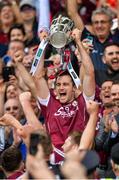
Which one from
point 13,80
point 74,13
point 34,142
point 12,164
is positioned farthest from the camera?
point 74,13

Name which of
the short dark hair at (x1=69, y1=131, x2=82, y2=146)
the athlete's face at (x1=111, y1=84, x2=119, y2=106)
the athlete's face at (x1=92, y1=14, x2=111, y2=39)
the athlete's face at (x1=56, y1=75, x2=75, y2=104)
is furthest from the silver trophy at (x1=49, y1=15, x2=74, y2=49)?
the athlete's face at (x1=92, y1=14, x2=111, y2=39)

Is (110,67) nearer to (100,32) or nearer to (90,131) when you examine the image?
(100,32)

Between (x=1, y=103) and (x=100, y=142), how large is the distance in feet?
7.88

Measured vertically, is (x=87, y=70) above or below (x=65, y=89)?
above

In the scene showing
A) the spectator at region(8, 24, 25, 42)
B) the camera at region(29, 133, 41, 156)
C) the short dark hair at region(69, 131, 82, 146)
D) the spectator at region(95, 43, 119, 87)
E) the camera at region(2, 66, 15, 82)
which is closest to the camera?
the camera at region(29, 133, 41, 156)

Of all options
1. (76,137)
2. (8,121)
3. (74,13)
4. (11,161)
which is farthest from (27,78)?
(74,13)

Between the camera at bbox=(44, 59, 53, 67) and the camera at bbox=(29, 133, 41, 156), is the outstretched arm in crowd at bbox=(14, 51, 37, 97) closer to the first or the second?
the camera at bbox=(44, 59, 53, 67)

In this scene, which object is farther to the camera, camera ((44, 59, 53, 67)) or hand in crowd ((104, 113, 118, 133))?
camera ((44, 59, 53, 67))

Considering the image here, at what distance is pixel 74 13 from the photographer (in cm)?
1291

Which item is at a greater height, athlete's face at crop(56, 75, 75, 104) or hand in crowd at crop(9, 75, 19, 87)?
athlete's face at crop(56, 75, 75, 104)

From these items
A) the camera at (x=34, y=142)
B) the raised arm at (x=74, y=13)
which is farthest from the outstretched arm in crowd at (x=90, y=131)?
the raised arm at (x=74, y=13)

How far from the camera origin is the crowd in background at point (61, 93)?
895 centimetres

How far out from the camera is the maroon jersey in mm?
10219

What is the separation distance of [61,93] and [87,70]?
43cm
